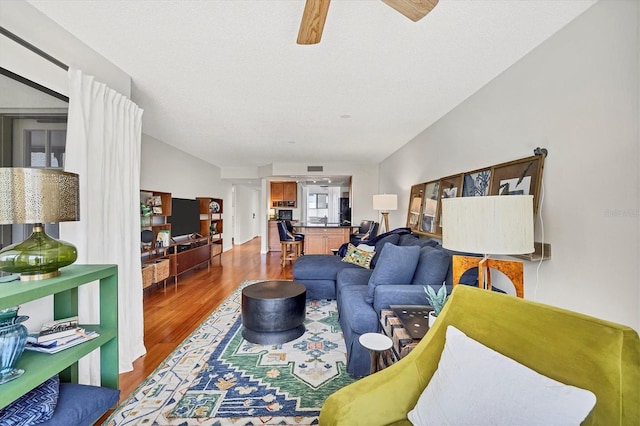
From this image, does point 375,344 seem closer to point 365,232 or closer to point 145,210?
point 145,210

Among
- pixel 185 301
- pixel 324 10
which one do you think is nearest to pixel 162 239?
pixel 185 301

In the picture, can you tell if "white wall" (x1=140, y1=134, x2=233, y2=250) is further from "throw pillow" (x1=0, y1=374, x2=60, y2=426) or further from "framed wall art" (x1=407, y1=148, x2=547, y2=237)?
"framed wall art" (x1=407, y1=148, x2=547, y2=237)

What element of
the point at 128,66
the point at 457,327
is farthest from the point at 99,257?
the point at 457,327

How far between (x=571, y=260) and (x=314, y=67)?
7.47 ft

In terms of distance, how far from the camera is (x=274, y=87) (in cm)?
271

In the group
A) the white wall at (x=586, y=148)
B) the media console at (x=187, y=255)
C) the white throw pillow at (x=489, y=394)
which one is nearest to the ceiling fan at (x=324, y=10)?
the white wall at (x=586, y=148)

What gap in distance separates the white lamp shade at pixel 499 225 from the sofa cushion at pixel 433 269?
100 centimetres

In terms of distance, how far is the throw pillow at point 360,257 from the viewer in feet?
12.5

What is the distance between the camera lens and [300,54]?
212 centimetres

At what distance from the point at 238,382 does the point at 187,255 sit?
3.52m

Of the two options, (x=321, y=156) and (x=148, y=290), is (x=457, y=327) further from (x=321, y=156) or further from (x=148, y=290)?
(x=321, y=156)

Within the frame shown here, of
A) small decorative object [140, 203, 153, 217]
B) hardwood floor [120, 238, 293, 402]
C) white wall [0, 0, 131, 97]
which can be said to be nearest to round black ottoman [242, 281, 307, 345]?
hardwood floor [120, 238, 293, 402]

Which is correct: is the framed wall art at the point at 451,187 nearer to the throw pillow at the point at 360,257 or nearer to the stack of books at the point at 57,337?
the throw pillow at the point at 360,257

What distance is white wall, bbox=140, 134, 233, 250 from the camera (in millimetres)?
4469
